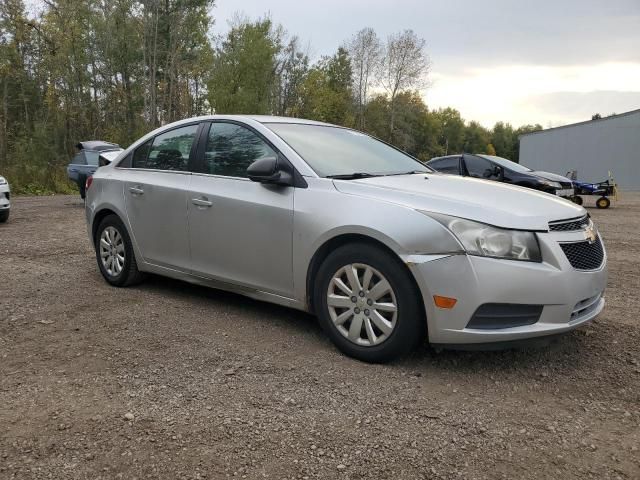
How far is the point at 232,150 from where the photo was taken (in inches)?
174

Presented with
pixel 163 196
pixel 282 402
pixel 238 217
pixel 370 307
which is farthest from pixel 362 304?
pixel 163 196

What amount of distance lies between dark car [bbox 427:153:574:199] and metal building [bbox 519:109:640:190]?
83.0ft

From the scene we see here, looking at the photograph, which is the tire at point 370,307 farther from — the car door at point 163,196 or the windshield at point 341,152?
the car door at point 163,196

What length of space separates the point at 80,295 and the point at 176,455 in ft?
10.3

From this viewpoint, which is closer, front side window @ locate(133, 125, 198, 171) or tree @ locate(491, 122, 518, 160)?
front side window @ locate(133, 125, 198, 171)

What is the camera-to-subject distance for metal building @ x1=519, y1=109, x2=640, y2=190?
3538 cm

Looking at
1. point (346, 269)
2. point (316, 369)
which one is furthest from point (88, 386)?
point (346, 269)

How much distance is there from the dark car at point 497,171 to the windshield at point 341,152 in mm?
8224

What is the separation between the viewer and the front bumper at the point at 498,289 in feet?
10.0

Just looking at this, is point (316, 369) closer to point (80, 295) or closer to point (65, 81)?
point (80, 295)

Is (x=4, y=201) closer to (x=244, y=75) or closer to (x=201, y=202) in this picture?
(x=201, y=202)

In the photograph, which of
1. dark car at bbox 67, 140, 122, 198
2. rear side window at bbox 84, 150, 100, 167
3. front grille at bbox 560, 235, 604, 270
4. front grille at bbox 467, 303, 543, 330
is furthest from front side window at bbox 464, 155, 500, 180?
rear side window at bbox 84, 150, 100, 167

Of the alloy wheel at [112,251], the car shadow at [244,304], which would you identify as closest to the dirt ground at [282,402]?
the car shadow at [244,304]

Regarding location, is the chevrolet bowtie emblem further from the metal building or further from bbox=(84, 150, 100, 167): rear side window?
the metal building
